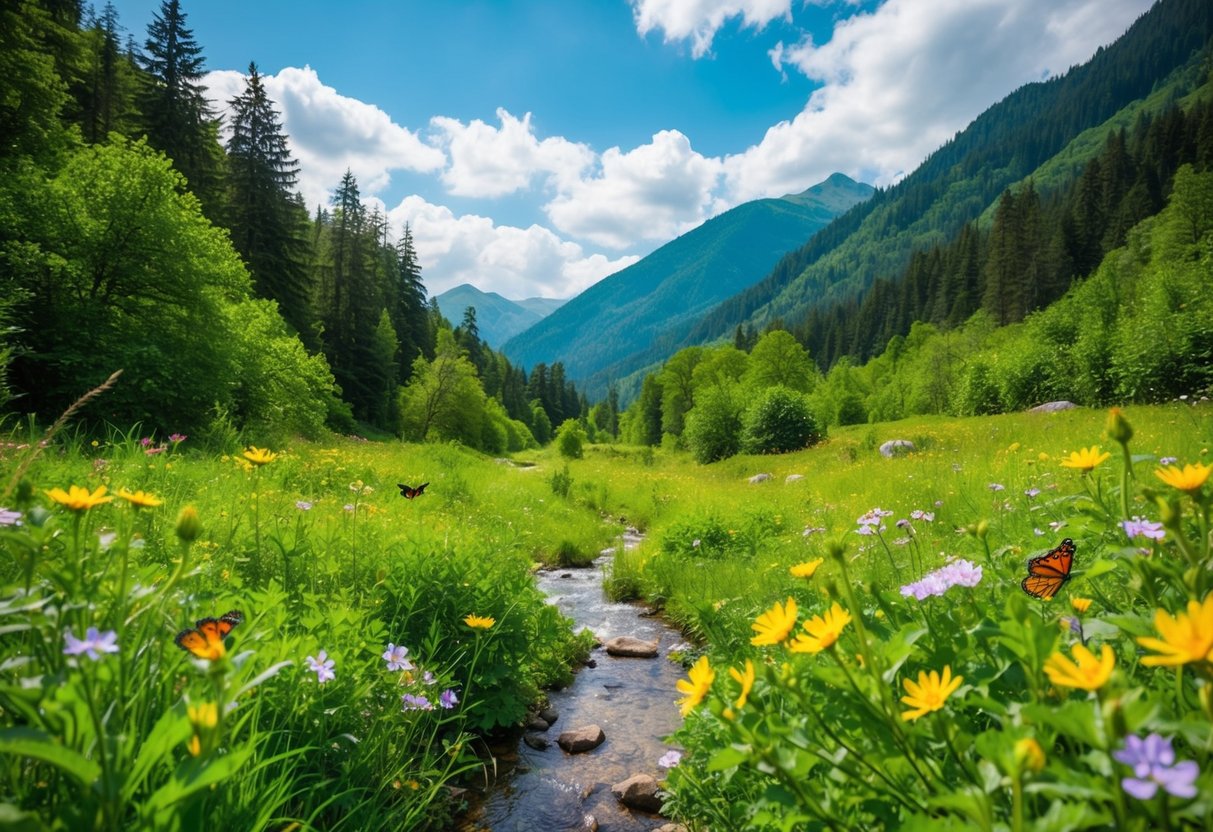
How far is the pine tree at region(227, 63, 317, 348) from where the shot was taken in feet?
81.1

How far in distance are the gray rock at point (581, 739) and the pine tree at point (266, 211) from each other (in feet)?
83.7

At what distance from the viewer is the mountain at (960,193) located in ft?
502

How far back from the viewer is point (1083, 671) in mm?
819

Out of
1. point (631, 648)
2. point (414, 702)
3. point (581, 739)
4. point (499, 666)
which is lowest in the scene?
point (631, 648)

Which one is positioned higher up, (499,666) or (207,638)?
(207,638)

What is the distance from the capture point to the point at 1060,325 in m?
30.6

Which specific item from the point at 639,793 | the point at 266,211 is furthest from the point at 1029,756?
the point at 266,211

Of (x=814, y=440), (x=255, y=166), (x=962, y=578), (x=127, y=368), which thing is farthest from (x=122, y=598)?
(x=255, y=166)

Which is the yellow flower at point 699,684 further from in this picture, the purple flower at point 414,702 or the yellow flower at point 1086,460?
the purple flower at point 414,702

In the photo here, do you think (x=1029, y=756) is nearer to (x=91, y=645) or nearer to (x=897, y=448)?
(x=91, y=645)

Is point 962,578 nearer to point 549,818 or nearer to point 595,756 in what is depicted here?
point 549,818

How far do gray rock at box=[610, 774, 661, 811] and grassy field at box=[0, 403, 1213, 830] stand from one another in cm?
56

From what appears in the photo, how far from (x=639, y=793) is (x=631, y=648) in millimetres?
2430

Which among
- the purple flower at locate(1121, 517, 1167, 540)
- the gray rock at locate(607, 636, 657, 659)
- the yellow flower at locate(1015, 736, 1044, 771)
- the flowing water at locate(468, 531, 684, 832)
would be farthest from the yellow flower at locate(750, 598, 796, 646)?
the gray rock at locate(607, 636, 657, 659)
